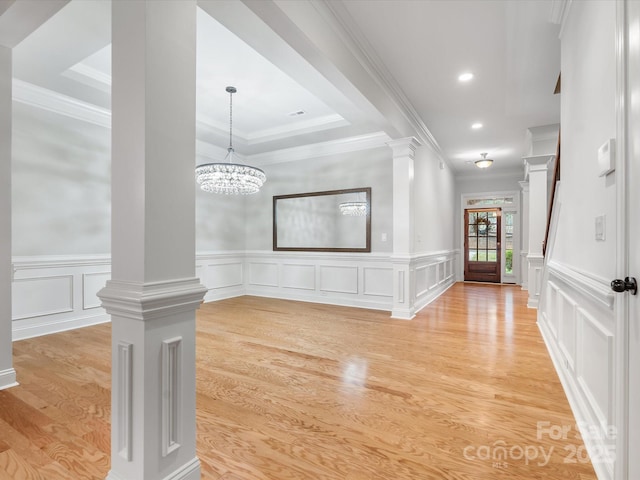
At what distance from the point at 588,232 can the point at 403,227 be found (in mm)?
2812

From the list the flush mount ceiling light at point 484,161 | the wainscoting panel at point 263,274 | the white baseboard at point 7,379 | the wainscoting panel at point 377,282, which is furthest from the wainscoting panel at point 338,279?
the white baseboard at point 7,379

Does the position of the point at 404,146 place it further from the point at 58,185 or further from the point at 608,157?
the point at 58,185

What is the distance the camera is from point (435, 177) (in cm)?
628

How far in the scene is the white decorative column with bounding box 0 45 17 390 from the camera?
229 cm

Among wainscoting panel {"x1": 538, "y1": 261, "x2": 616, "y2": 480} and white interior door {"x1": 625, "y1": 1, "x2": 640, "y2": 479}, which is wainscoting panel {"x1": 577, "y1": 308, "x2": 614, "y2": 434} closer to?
wainscoting panel {"x1": 538, "y1": 261, "x2": 616, "y2": 480}

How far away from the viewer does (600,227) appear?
5.13ft

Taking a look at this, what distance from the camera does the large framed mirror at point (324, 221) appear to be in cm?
538

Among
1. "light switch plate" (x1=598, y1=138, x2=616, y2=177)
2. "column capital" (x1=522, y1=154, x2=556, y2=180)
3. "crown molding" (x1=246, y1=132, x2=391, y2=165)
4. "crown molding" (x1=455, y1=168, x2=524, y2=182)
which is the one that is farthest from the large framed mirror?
"crown molding" (x1=455, y1=168, x2=524, y2=182)

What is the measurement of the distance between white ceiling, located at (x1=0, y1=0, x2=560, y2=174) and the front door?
3.91 metres

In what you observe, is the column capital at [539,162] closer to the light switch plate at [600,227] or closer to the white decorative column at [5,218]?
the light switch plate at [600,227]

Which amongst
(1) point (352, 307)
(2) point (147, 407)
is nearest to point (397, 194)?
(1) point (352, 307)

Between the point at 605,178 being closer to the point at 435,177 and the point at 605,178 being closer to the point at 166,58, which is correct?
the point at 166,58

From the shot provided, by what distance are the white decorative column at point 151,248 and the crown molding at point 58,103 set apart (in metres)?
3.37

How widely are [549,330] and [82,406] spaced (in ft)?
13.0
